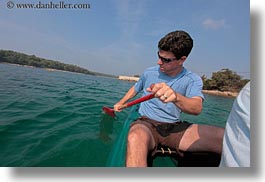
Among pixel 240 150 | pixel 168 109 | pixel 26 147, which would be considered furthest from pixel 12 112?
pixel 240 150

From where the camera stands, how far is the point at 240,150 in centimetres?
64

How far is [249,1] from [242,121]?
1041 millimetres

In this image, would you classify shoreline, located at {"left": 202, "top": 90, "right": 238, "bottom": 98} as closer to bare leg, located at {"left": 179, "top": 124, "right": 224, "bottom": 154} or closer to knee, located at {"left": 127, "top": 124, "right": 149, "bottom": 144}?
bare leg, located at {"left": 179, "top": 124, "right": 224, "bottom": 154}

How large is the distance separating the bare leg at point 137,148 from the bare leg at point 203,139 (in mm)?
232

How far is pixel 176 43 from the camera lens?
1.19 metres

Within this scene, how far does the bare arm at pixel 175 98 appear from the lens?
88cm

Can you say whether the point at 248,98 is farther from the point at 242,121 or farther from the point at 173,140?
the point at 173,140

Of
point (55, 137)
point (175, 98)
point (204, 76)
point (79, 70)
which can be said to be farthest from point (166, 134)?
point (204, 76)

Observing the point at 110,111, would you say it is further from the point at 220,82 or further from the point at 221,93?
the point at 220,82

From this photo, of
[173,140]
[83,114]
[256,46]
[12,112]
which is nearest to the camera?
[173,140]

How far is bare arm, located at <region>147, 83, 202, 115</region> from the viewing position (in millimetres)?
885

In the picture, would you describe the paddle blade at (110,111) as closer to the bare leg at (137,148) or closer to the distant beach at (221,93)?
the bare leg at (137,148)

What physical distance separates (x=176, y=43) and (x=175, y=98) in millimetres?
420

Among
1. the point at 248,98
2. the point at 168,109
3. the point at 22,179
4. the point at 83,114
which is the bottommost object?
the point at 22,179
